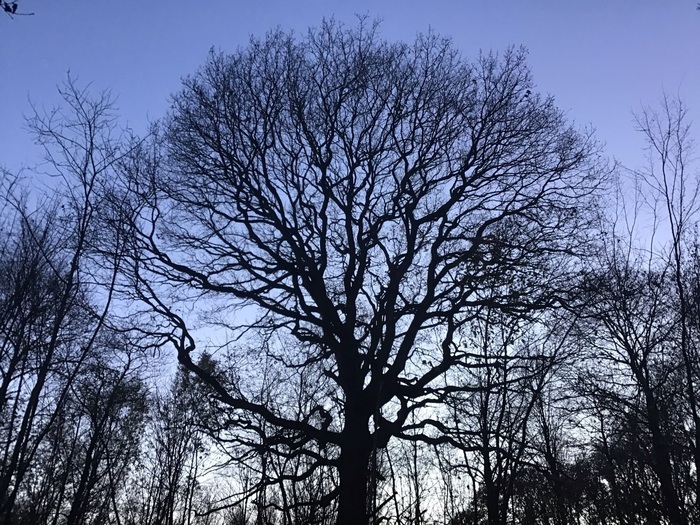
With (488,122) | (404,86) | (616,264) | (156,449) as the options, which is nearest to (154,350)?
(404,86)

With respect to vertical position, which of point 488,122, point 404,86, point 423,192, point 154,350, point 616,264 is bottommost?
point 154,350

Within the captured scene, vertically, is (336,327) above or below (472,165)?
below

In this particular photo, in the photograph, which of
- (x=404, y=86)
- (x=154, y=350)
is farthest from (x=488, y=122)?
(x=154, y=350)

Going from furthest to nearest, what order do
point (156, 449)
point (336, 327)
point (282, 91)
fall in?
point (156, 449) → point (282, 91) → point (336, 327)

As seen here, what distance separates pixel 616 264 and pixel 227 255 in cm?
815

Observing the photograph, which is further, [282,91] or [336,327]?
[282,91]

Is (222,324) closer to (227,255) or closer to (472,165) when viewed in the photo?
(227,255)

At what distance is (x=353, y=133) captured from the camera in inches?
478

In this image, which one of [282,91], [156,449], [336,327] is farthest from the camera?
[156,449]

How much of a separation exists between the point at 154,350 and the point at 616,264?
9.55 metres

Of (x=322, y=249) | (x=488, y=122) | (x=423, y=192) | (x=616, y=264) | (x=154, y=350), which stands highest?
(x=488, y=122)

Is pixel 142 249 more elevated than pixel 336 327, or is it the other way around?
pixel 142 249

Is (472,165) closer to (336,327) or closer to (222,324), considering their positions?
(336,327)

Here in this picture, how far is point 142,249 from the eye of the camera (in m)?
11.2
